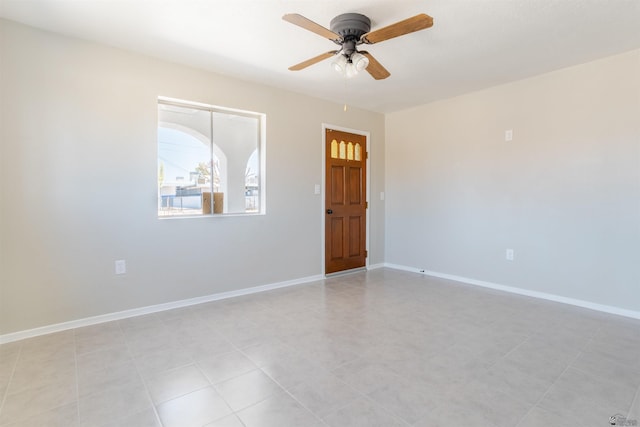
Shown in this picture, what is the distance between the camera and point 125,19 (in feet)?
7.98

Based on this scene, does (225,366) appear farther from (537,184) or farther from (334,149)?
(537,184)

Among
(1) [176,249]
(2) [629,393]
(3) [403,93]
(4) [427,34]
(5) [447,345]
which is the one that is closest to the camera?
(2) [629,393]

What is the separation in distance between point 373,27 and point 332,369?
2.54 m

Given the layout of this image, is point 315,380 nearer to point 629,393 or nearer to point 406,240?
point 629,393

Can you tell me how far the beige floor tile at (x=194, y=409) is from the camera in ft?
5.17

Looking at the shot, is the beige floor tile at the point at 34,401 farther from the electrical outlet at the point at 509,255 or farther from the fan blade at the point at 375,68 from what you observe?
the electrical outlet at the point at 509,255

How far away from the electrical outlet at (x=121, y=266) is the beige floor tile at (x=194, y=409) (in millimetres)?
1656

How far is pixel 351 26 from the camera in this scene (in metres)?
2.30

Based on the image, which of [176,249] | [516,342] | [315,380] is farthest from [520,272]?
[176,249]

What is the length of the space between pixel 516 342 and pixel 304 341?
164 centimetres

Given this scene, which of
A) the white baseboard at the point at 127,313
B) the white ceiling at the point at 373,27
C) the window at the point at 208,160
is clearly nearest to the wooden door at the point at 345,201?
the white baseboard at the point at 127,313

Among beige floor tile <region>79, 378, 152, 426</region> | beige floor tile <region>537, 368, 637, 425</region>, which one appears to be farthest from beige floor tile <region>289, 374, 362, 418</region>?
beige floor tile <region>537, 368, 637, 425</region>

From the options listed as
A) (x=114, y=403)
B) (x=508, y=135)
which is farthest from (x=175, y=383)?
(x=508, y=135)

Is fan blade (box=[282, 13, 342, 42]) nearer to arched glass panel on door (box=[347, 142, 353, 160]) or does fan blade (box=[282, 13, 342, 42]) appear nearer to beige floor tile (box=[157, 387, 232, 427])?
beige floor tile (box=[157, 387, 232, 427])
